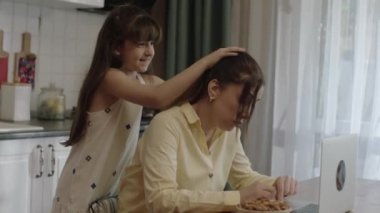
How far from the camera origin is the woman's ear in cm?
151

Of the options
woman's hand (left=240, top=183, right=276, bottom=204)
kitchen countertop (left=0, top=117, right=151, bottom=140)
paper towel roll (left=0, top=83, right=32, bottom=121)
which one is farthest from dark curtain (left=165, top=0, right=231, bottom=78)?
woman's hand (left=240, top=183, right=276, bottom=204)

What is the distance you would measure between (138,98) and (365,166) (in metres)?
1.81

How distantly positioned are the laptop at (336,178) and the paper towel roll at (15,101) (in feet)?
6.15

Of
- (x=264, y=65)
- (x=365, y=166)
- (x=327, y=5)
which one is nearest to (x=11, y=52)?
(x=264, y=65)

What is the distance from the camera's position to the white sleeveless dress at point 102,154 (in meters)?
1.78

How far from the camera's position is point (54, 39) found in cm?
336

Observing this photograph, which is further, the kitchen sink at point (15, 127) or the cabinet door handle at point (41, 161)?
the cabinet door handle at point (41, 161)

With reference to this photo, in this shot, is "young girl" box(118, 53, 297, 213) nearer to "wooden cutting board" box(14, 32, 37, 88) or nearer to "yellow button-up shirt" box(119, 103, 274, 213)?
"yellow button-up shirt" box(119, 103, 274, 213)

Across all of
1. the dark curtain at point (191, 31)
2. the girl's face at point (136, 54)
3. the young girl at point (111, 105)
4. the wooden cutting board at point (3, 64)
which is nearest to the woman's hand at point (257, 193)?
the young girl at point (111, 105)

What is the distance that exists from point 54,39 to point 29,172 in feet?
3.27

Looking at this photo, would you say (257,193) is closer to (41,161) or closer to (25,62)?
(41,161)

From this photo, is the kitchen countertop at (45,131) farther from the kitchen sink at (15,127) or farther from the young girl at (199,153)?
the young girl at (199,153)

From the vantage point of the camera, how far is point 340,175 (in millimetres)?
1461

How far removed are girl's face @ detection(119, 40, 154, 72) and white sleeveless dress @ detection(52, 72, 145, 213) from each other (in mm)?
124
